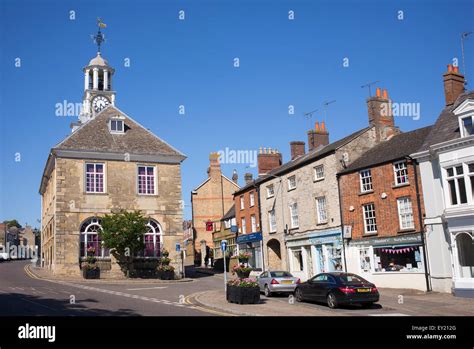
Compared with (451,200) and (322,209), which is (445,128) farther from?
(322,209)

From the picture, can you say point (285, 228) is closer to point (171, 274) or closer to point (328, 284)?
point (171, 274)

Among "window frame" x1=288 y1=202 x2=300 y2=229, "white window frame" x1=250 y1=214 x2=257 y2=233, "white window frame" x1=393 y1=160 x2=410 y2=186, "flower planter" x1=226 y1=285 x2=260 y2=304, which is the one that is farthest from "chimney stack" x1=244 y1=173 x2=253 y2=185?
"flower planter" x1=226 y1=285 x2=260 y2=304

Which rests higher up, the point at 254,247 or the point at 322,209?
the point at 322,209

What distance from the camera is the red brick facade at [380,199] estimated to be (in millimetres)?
28047

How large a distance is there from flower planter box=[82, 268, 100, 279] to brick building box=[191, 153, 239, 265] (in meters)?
28.0

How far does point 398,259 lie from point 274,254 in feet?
47.0

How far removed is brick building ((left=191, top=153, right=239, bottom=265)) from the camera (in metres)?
62.1

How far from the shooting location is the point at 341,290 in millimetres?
19219

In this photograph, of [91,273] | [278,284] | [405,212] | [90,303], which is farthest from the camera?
[91,273]

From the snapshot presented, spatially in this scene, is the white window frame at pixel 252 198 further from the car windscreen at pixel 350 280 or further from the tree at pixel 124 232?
the car windscreen at pixel 350 280

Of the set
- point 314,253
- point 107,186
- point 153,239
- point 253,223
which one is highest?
point 107,186

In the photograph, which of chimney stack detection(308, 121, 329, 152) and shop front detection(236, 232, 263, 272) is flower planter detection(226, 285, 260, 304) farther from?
chimney stack detection(308, 121, 329, 152)

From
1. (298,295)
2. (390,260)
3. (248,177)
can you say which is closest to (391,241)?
(390,260)

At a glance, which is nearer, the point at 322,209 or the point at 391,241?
the point at 391,241
